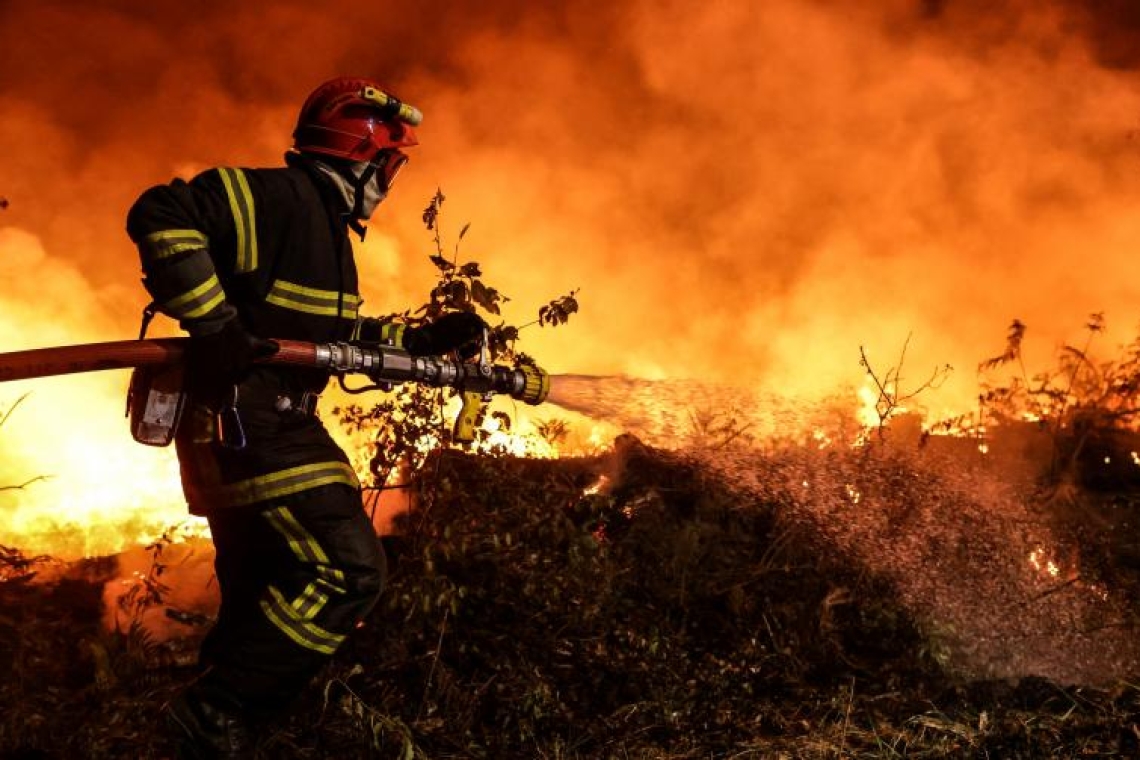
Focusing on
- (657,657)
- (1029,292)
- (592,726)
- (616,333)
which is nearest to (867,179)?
(1029,292)

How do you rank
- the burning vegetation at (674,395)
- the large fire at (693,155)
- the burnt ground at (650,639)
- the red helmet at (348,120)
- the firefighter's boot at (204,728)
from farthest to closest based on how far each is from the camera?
the large fire at (693,155) → the burning vegetation at (674,395) → the burnt ground at (650,639) → the red helmet at (348,120) → the firefighter's boot at (204,728)

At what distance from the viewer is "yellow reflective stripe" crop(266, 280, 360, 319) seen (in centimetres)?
282

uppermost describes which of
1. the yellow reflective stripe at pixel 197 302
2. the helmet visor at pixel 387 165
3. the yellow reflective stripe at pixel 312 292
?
the helmet visor at pixel 387 165

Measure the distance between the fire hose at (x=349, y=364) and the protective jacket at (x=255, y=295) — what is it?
0.15 meters

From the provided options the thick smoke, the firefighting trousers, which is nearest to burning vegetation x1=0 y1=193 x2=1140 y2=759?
the firefighting trousers

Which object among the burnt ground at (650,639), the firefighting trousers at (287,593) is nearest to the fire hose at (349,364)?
the firefighting trousers at (287,593)

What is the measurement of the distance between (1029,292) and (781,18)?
3.71 meters

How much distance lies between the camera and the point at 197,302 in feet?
8.18

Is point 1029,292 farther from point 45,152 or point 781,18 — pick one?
point 45,152

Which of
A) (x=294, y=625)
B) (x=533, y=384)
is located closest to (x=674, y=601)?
(x=533, y=384)

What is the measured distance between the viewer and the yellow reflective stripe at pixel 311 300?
9.26 feet

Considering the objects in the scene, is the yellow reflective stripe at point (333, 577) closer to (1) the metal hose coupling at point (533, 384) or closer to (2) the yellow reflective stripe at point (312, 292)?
(2) the yellow reflective stripe at point (312, 292)

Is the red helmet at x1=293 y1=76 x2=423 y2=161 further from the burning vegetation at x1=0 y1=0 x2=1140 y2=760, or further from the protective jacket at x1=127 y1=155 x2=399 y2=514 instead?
the burning vegetation at x1=0 y1=0 x2=1140 y2=760

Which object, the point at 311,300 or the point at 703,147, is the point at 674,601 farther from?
the point at 703,147
